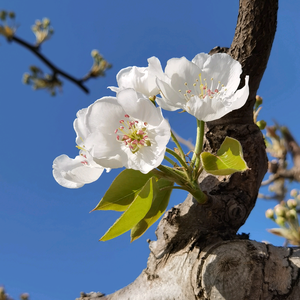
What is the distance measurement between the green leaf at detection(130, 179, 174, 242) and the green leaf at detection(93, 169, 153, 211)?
0.30ft

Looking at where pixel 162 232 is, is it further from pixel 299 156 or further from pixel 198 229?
pixel 299 156

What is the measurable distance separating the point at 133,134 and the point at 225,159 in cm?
27

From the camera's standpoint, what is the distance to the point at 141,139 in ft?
2.68

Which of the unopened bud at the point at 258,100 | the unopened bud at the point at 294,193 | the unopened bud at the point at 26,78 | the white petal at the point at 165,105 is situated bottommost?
the white petal at the point at 165,105

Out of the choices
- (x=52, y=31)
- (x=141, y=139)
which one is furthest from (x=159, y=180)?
(x=52, y=31)

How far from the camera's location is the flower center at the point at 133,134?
800 millimetres

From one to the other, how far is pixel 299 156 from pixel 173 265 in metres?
2.44

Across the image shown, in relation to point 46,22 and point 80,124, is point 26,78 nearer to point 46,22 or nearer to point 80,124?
point 46,22

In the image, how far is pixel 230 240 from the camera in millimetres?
1030

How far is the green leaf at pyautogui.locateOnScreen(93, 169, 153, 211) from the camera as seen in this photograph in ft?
2.83

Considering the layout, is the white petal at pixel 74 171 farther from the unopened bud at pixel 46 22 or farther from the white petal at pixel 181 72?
the unopened bud at pixel 46 22

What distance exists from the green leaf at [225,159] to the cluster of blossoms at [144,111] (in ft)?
0.31

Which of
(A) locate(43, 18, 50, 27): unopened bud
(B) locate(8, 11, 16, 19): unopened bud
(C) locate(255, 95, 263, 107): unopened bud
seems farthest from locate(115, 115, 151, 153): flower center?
(A) locate(43, 18, 50, 27): unopened bud

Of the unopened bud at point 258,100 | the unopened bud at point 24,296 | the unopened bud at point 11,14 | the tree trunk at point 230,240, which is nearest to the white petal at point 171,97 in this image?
the tree trunk at point 230,240
